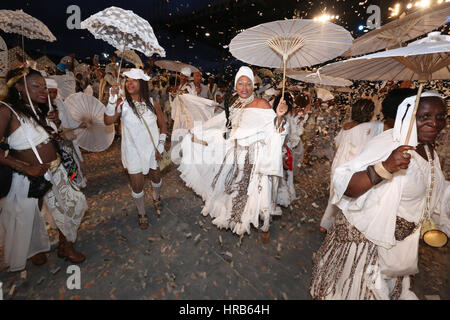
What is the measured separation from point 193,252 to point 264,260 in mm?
1085

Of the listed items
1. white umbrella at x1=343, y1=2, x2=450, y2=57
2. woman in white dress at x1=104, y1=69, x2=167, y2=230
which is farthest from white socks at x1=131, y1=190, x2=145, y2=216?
white umbrella at x1=343, y1=2, x2=450, y2=57

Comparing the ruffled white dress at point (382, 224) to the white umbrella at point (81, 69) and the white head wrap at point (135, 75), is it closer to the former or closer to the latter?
the white head wrap at point (135, 75)

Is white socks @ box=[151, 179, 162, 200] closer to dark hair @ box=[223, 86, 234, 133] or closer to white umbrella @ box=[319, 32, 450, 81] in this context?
dark hair @ box=[223, 86, 234, 133]

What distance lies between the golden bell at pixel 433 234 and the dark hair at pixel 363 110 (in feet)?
6.64

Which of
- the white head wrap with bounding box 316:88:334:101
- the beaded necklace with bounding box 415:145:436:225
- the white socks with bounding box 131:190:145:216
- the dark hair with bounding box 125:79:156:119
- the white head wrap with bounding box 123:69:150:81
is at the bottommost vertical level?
the white socks with bounding box 131:190:145:216

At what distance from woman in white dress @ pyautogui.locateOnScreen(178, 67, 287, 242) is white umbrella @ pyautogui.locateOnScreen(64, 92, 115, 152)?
1.86 m

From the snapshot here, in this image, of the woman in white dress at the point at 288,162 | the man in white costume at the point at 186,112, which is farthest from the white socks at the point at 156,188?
the woman in white dress at the point at 288,162

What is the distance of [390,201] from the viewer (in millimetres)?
1820

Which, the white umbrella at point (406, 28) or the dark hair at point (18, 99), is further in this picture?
the dark hair at point (18, 99)

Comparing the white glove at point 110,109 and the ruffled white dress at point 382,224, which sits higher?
the white glove at point 110,109

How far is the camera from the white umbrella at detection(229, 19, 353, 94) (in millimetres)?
2461

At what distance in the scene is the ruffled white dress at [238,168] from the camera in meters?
3.42

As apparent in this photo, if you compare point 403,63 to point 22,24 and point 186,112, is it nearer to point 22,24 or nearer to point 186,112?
point 186,112
